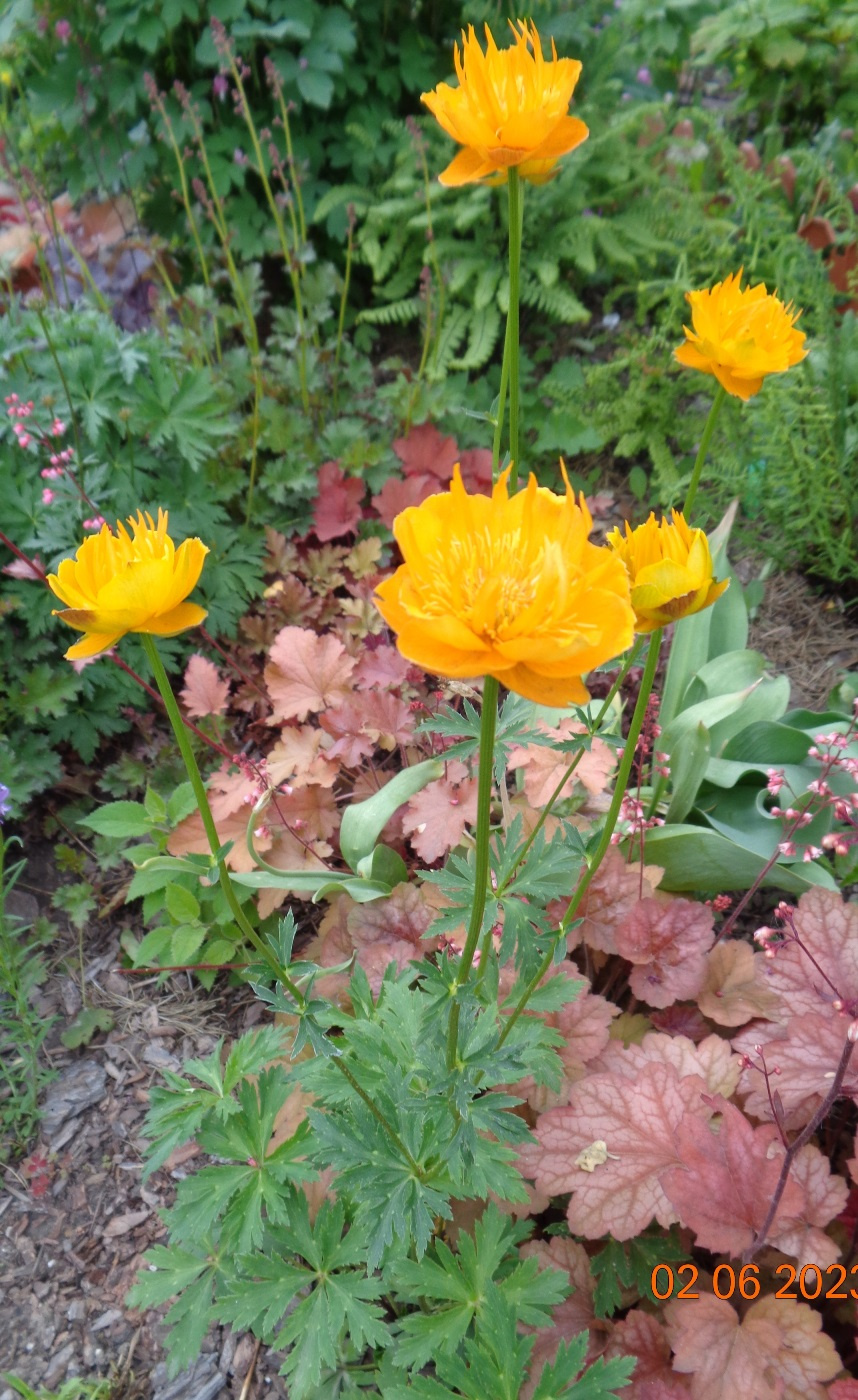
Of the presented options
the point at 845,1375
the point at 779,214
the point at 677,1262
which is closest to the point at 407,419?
the point at 779,214

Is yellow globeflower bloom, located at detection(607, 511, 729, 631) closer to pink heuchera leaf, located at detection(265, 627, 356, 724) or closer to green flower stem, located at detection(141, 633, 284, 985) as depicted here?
green flower stem, located at detection(141, 633, 284, 985)

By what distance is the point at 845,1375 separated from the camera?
1.22 m

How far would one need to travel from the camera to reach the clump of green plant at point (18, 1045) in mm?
1786

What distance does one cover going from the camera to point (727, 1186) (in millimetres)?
1172

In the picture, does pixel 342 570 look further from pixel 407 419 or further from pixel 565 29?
pixel 565 29

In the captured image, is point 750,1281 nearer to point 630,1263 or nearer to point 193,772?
point 630,1263

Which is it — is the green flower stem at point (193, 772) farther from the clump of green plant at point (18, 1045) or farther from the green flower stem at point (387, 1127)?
the clump of green plant at point (18, 1045)

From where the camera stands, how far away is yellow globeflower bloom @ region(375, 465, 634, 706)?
27.7 inches

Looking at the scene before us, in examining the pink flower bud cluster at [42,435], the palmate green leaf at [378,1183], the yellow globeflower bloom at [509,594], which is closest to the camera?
the yellow globeflower bloom at [509,594]

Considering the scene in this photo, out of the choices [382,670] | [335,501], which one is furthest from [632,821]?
[335,501]

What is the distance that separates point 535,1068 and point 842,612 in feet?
5.94

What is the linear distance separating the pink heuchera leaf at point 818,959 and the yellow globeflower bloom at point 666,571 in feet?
2.52

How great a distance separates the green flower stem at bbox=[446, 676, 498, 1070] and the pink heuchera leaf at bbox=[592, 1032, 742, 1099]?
1.75 ft

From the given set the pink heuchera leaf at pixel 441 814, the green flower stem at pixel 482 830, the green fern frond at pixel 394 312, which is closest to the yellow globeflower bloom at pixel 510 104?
the green flower stem at pixel 482 830
